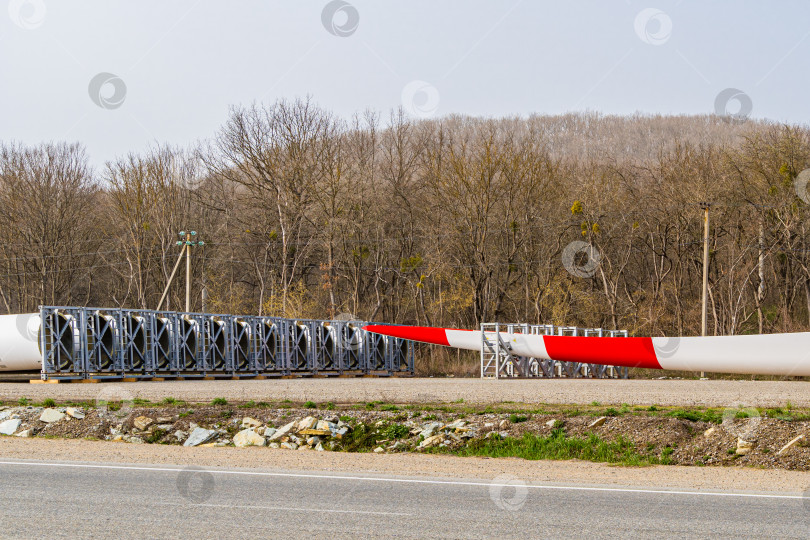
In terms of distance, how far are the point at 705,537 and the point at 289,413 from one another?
34.8 feet

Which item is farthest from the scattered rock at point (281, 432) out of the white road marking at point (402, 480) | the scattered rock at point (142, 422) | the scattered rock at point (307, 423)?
the white road marking at point (402, 480)

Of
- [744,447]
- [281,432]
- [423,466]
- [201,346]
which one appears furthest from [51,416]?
[201,346]

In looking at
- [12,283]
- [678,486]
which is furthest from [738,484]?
[12,283]

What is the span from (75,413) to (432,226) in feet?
123

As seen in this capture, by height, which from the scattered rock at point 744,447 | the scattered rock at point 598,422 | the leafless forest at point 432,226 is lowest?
the scattered rock at point 744,447

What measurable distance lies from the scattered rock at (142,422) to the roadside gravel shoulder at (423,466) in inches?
76.1

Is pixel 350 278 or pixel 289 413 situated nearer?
pixel 289 413

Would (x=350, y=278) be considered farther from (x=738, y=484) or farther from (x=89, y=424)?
Answer: (x=738, y=484)

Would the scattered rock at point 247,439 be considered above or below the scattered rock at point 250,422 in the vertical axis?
below

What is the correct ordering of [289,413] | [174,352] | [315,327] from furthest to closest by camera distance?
[315,327] < [174,352] < [289,413]

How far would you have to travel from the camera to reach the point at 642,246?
5112 centimetres

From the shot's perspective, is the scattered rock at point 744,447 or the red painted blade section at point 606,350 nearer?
the scattered rock at point 744,447

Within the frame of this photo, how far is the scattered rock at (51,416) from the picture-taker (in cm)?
1664

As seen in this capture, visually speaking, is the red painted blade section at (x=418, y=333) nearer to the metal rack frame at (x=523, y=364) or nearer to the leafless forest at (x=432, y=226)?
the metal rack frame at (x=523, y=364)
